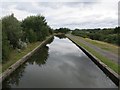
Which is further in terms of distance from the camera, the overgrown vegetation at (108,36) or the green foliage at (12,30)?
the overgrown vegetation at (108,36)

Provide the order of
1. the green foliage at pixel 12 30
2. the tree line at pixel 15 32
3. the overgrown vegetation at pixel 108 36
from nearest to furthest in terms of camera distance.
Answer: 1. the tree line at pixel 15 32
2. the green foliage at pixel 12 30
3. the overgrown vegetation at pixel 108 36

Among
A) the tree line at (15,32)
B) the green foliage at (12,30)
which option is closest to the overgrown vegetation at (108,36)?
the tree line at (15,32)

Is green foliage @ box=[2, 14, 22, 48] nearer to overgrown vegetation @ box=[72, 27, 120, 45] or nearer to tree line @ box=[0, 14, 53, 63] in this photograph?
tree line @ box=[0, 14, 53, 63]

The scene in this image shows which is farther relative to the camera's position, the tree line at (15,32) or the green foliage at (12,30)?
the green foliage at (12,30)

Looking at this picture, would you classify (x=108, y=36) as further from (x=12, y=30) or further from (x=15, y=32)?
(x=12, y=30)

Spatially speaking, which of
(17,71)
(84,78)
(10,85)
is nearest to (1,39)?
(17,71)

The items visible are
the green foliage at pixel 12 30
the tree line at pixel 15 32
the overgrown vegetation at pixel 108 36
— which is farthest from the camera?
the overgrown vegetation at pixel 108 36

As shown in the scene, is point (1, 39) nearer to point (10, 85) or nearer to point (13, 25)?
point (10, 85)

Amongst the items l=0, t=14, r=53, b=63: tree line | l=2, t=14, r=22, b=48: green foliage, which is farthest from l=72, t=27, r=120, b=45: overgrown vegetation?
l=2, t=14, r=22, b=48: green foliage

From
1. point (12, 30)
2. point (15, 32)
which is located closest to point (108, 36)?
point (15, 32)

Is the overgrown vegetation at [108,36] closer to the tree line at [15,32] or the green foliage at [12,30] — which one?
the tree line at [15,32]

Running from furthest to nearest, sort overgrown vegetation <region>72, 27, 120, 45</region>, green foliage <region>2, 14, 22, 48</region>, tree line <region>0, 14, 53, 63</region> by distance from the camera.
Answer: overgrown vegetation <region>72, 27, 120, 45</region> → green foliage <region>2, 14, 22, 48</region> → tree line <region>0, 14, 53, 63</region>

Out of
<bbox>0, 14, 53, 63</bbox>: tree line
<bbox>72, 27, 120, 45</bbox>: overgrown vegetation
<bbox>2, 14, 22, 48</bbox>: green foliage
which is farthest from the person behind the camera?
<bbox>72, 27, 120, 45</bbox>: overgrown vegetation

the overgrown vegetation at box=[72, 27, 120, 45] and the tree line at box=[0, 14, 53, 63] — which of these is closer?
the tree line at box=[0, 14, 53, 63]
